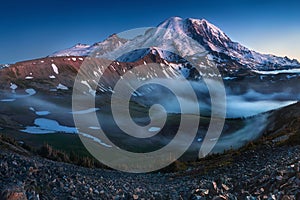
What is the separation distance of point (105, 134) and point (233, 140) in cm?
5584

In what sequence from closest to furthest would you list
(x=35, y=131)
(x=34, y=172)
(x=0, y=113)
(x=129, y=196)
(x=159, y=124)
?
(x=129, y=196) < (x=34, y=172) < (x=35, y=131) < (x=0, y=113) < (x=159, y=124)

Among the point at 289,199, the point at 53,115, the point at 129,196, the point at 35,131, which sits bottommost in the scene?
the point at 129,196

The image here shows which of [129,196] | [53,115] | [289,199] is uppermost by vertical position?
[53,115]

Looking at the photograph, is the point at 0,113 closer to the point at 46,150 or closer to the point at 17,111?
the point at 17,111

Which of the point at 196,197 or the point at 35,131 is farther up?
the point at 35,131

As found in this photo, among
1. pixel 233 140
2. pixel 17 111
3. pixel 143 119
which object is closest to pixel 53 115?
pixel 17 111

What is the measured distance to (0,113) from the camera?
547 feet

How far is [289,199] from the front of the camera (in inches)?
410

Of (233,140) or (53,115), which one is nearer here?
(233,140)

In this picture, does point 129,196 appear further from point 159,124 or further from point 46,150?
point 159,124

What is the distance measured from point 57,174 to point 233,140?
468 feet

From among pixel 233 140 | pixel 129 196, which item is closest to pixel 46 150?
pixel 129 196

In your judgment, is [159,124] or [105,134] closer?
[105,134]

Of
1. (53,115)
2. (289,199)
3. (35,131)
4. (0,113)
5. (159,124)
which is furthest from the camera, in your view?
(159,124)
